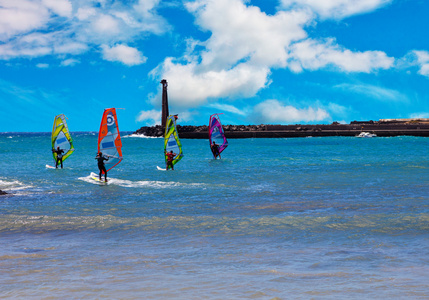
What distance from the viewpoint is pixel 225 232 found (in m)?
9.70

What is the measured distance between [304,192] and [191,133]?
110 m

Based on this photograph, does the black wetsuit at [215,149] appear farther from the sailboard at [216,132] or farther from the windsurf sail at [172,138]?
the windsurf sail at [172,138]

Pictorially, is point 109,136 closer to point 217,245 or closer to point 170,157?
point 170,157

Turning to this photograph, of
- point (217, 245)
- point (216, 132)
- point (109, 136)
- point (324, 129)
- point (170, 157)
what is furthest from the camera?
point (324, 129)

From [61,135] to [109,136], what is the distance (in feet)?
37.3

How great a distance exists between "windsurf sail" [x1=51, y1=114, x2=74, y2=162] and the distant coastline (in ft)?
296

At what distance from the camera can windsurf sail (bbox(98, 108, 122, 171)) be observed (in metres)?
21.0

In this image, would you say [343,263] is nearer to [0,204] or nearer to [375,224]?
[375,224]

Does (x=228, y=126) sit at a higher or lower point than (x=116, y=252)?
higher

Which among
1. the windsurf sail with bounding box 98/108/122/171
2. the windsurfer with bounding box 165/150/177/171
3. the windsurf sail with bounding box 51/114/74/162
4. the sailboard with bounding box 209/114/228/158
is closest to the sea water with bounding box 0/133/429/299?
the windsurf sail with bounding box 98/108/122/171

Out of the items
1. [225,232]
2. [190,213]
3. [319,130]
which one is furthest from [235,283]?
[319,130]

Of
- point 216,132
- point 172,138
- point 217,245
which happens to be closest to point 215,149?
point 216,132

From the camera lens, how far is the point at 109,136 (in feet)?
69.5

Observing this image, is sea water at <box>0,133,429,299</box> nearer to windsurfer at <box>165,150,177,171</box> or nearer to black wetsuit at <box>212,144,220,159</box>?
windsurfer at <box>165,150,177,171</box>
